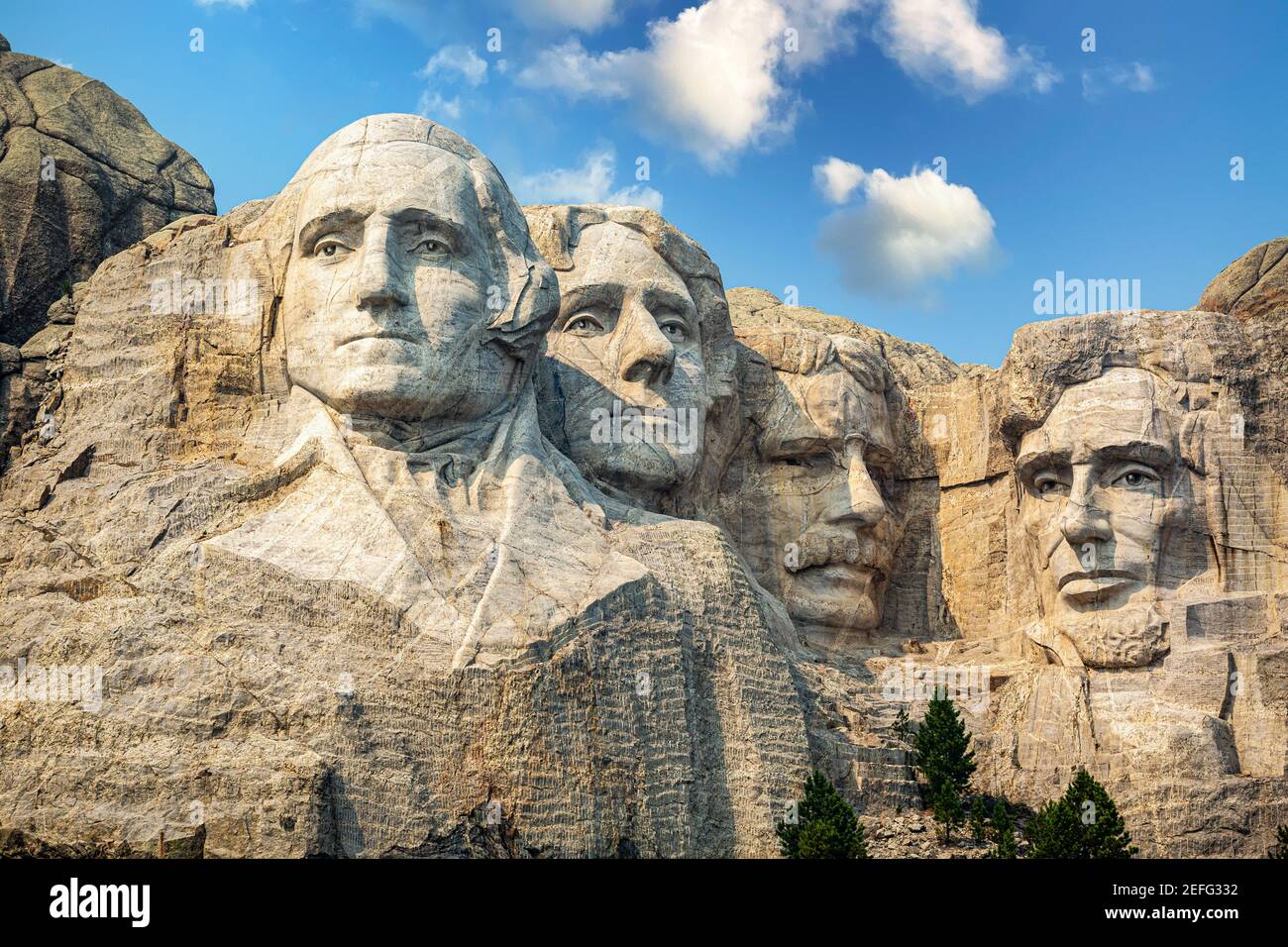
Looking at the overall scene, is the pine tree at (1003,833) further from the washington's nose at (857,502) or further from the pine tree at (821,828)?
the washington's nose at (857,502)

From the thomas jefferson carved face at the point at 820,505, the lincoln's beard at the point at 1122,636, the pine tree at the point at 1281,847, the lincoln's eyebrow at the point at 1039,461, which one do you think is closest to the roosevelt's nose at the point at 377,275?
the thomas jefferson carved face at the point at 820,505

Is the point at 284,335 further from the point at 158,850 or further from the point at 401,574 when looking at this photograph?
the point at 158,850

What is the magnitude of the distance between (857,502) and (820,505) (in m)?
0.34

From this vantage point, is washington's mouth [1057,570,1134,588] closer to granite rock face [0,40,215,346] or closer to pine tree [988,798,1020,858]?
pine tree [988,798,1020,858]

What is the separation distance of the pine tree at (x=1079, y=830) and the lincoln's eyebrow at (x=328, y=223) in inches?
250

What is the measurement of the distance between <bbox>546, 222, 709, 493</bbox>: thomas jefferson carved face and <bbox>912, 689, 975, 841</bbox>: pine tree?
2935 mm

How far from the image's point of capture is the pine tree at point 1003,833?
14938mm

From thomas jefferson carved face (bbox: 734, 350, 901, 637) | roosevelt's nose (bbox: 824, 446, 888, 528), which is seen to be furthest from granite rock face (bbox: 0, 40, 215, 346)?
roosevelt's nose (bbox: 824, 446, 888, 528)

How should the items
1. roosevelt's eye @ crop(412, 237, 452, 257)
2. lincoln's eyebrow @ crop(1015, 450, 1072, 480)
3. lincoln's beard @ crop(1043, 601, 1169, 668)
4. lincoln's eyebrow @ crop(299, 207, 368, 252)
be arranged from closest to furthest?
lincoln's eyebrow @ crop(299, 207, 368, 252), roosevelt's eye @ crop(412, 237, 452, 257), lincoln's beard @ crop(1043, 601, 1169, 668), lincoln's eyebrow @ crop(1015, 450, 1072, 480)

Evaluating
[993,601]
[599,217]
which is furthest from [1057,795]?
[599,217]

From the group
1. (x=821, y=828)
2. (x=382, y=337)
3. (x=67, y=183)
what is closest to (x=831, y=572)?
(x=821, y=828)

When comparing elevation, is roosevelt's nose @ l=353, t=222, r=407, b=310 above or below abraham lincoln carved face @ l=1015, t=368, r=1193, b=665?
above

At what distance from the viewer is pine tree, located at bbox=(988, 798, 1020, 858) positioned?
49.0 ft

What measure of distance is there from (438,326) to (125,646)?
3.18 m
